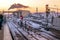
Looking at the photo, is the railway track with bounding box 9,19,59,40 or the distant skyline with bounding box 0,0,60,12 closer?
the railway track with bounding box 9,19,59,40

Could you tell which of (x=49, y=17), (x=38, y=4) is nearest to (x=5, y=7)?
(x=38, y=4)

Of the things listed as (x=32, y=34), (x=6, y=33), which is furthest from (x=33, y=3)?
(x=6, y=33)

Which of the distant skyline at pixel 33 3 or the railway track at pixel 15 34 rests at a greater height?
the distant skyline at pixel 33 3

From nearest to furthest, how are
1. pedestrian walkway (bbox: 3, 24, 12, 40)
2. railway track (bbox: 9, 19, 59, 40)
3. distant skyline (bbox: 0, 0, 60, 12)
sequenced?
railway track (bbox: 9, 19, 59, 40) < distant skyline (bbox: 0, 0, 60, 12) < pedestrian walkway (bbox: 3, 24, 12, 40)

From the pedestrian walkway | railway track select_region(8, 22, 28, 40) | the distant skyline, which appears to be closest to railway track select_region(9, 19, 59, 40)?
railway track select_region(8, 22, 28, 40)

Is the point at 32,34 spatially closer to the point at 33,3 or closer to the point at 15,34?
the point at 15,34

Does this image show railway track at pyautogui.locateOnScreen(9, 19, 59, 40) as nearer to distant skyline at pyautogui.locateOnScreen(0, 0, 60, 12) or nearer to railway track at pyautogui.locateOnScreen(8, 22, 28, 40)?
railway track at pyautogui.locateOnScreen(8, 22, 28, 40)

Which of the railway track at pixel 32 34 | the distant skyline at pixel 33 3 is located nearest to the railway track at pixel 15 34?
the railway track at pixel 32 34

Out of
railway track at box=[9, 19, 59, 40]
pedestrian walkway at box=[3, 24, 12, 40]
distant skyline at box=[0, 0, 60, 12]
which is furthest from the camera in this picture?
pedestrian walkway at box=[3, 24, 12, 40]

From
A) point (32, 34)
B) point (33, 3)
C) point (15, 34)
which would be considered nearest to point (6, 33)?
point (15, 34)

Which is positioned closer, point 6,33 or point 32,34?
point 32,34

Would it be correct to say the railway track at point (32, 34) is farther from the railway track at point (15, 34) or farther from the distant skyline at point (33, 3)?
the distant skyline at point (33, 3)

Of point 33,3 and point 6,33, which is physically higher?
point 33,3

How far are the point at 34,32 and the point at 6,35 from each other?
46 centimetres
